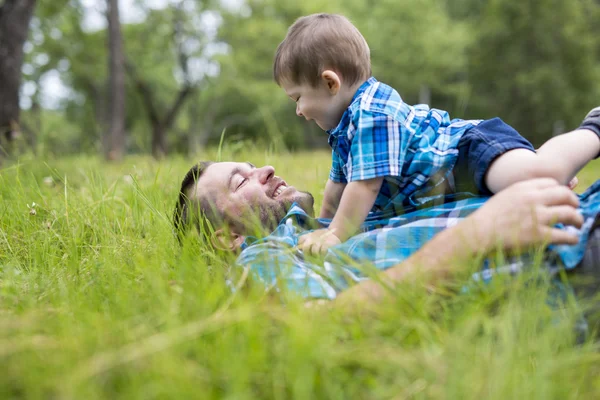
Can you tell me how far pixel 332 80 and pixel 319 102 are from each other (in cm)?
11

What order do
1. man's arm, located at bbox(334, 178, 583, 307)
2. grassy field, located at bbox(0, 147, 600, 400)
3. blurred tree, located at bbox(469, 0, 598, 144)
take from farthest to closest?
blurred tree, located at bbox(469, 0, 598, 144) → man's arm, located at bbox(334, 178, 583, 307) → grassy field, located at bbox(0, 147, 600, 400)

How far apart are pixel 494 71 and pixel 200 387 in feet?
75.9

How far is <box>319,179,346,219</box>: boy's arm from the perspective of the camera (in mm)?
2328

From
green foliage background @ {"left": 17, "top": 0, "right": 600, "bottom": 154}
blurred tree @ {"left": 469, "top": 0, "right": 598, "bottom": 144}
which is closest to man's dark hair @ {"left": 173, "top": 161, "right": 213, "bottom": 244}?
green foliage background @ {"left": 17, "top": 0, "right": 600, "bottom": 154}

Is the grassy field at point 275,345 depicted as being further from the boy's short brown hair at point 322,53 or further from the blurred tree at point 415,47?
the blurred tree at point 415,47

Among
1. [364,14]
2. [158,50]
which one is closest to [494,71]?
[364,14]

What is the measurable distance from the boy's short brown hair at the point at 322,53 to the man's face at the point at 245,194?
19.3 inches

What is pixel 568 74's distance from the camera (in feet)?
68.2

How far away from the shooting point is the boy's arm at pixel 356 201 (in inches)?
74.1

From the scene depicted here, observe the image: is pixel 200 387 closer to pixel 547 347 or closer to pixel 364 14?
pixel 547 347

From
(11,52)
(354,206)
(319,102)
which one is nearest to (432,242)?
(354,206)

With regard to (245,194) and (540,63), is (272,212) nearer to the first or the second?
(245,194)

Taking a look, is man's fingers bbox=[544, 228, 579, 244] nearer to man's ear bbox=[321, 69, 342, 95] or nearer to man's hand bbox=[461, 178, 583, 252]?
man's hand bbox=[461, 178, 583, 252]

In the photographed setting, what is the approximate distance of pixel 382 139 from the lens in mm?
1877
